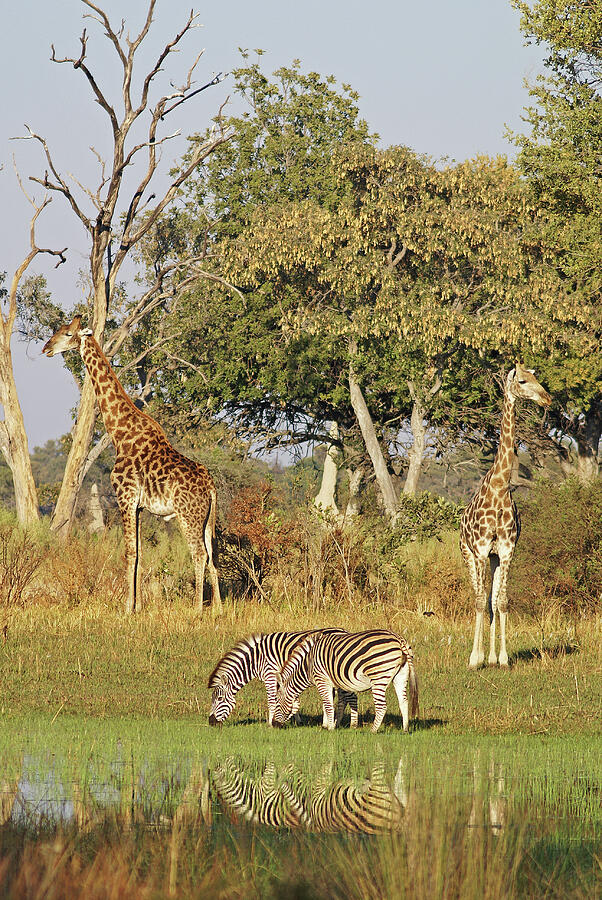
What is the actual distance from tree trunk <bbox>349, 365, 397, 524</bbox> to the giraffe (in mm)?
12607

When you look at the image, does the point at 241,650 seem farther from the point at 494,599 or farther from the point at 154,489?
the point at 154,489

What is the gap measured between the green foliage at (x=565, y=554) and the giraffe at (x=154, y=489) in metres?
5.41

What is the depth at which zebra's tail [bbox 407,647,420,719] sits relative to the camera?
10633mm

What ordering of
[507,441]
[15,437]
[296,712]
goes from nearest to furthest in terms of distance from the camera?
1. [296,712]
2. [507,441]
3. [15,437]

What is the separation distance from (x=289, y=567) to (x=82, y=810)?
43.4ft

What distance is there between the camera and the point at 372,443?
31.8 m

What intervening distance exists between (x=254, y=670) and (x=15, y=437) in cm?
1675

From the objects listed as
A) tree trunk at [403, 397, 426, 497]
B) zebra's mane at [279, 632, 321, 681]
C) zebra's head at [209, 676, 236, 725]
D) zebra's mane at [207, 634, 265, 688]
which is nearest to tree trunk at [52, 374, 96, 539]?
tree trunk at [403, 397, 426, 497]

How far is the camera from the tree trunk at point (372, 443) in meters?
31.2

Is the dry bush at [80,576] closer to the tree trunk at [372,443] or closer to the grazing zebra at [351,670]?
the grazing zebra at [351,670]

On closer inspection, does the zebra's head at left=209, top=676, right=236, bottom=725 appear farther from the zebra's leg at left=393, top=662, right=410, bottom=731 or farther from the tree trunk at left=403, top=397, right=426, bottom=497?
the tree trunk at left=403, top=397, right=426, bottom=497

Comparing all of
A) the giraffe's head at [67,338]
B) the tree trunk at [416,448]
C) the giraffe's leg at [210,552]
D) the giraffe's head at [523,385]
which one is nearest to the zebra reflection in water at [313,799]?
the giraffe's head at [523,385]

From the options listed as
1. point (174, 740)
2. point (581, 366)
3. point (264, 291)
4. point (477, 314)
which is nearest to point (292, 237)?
point (264, 291)

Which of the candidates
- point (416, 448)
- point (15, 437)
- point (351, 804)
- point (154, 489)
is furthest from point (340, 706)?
point (416, 448)
